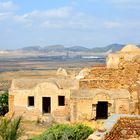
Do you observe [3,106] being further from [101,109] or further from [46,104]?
Answer: [101,109]

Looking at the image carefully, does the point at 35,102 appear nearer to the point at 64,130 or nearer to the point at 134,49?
the point at 134,49

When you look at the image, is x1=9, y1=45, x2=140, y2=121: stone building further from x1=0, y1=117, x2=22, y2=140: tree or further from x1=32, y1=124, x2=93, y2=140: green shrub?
x1=0, y1=117, x2=22, y2=140: tree

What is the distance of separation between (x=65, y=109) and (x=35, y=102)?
213 cm

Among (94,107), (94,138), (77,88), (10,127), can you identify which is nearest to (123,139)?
(94,138)

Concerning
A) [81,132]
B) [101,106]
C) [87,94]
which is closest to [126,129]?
[81,132]

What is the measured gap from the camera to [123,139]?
30.3 feet

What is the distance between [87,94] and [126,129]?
56.7ft

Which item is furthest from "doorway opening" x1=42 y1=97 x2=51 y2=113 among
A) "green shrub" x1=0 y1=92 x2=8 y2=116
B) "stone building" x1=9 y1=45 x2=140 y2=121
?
"green shrub" x1=0 y1=92 x2=8 y2=116

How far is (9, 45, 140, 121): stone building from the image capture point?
26547 mm

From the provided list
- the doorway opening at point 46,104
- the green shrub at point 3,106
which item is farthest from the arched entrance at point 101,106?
the green shrub at point 3,106

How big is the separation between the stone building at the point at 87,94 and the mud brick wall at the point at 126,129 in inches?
652

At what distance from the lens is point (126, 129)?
9.38 m

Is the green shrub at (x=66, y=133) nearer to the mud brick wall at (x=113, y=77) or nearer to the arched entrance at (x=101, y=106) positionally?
the arched entrance at (x=101, y=106)

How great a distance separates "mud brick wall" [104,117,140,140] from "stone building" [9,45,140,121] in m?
16.6
